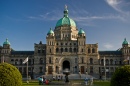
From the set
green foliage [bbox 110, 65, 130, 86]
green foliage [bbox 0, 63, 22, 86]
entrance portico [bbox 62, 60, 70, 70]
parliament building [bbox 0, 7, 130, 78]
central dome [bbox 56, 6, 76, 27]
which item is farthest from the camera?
central dome [bbox 56, 6, 76, 27]

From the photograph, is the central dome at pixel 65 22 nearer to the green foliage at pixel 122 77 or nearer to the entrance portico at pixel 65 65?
the entrance portico at pixel 65 65

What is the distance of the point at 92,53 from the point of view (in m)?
109

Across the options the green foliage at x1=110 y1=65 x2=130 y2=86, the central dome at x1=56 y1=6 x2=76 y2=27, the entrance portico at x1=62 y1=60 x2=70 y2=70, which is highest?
the central dome at x1=56 y1=6 x2=76 y2=27

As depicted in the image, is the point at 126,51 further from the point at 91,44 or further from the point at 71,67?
the point at 71,67

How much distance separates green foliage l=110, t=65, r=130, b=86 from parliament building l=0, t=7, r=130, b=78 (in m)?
71.3

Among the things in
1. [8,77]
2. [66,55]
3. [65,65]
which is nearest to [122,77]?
[8,77]

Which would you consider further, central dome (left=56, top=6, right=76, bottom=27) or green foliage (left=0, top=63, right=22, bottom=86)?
central dome (left=56, top=6, right=76, bottom=27)

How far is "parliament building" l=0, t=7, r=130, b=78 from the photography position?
104688 mm

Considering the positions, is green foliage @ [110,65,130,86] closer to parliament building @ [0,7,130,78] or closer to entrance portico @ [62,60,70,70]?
parliament building @ [0,7,130,78]

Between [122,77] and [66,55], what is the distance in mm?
76951

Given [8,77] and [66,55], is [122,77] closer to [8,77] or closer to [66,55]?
[8,77]

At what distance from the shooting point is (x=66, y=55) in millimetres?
105312

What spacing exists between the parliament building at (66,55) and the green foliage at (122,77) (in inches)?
2808

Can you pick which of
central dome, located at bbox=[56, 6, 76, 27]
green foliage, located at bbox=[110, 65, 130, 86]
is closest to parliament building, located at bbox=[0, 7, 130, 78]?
central dome, located at bbox=[56, 6, 76, 27]
